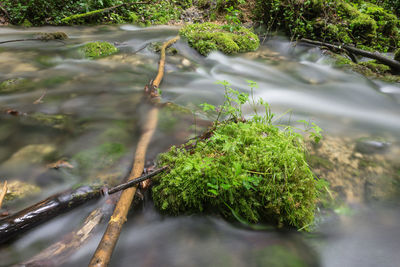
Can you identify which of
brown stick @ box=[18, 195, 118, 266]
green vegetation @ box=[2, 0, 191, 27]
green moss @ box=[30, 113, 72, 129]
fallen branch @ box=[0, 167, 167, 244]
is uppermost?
green vegetation @ box=[2, 0, 191, 27]

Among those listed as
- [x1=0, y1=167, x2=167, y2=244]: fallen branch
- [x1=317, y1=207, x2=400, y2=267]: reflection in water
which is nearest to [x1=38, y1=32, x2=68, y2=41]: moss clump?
[x1=0, y1=167, x2=167, y2=244]: fallen branch

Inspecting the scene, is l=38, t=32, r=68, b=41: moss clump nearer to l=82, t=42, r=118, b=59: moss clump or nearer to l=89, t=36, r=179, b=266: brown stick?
l=82, t=42, r=118, b=59: moss clump

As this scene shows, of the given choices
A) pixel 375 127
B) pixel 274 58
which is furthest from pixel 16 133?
pixel 274 58

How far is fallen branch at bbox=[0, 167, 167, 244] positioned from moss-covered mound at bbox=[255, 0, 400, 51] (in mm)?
7104

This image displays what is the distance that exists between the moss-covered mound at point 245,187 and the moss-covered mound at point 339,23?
624 centimetres

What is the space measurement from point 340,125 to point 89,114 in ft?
12.5

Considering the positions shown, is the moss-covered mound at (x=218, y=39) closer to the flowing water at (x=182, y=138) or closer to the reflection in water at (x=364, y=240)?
the flowing water at (x=182, y=138)

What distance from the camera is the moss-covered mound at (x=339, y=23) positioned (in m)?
6.90

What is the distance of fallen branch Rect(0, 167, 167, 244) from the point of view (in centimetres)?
184

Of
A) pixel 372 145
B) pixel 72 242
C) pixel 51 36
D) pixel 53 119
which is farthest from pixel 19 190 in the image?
pixel 51 36

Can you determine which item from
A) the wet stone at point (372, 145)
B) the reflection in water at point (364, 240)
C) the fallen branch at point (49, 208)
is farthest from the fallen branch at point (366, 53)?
the fallen branch at point (49, 208)

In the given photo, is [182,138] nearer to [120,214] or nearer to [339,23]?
[120,214]

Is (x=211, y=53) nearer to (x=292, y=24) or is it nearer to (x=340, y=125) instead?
(x=292, y=24)

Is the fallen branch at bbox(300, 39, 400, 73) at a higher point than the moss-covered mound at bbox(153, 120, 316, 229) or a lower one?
higher
